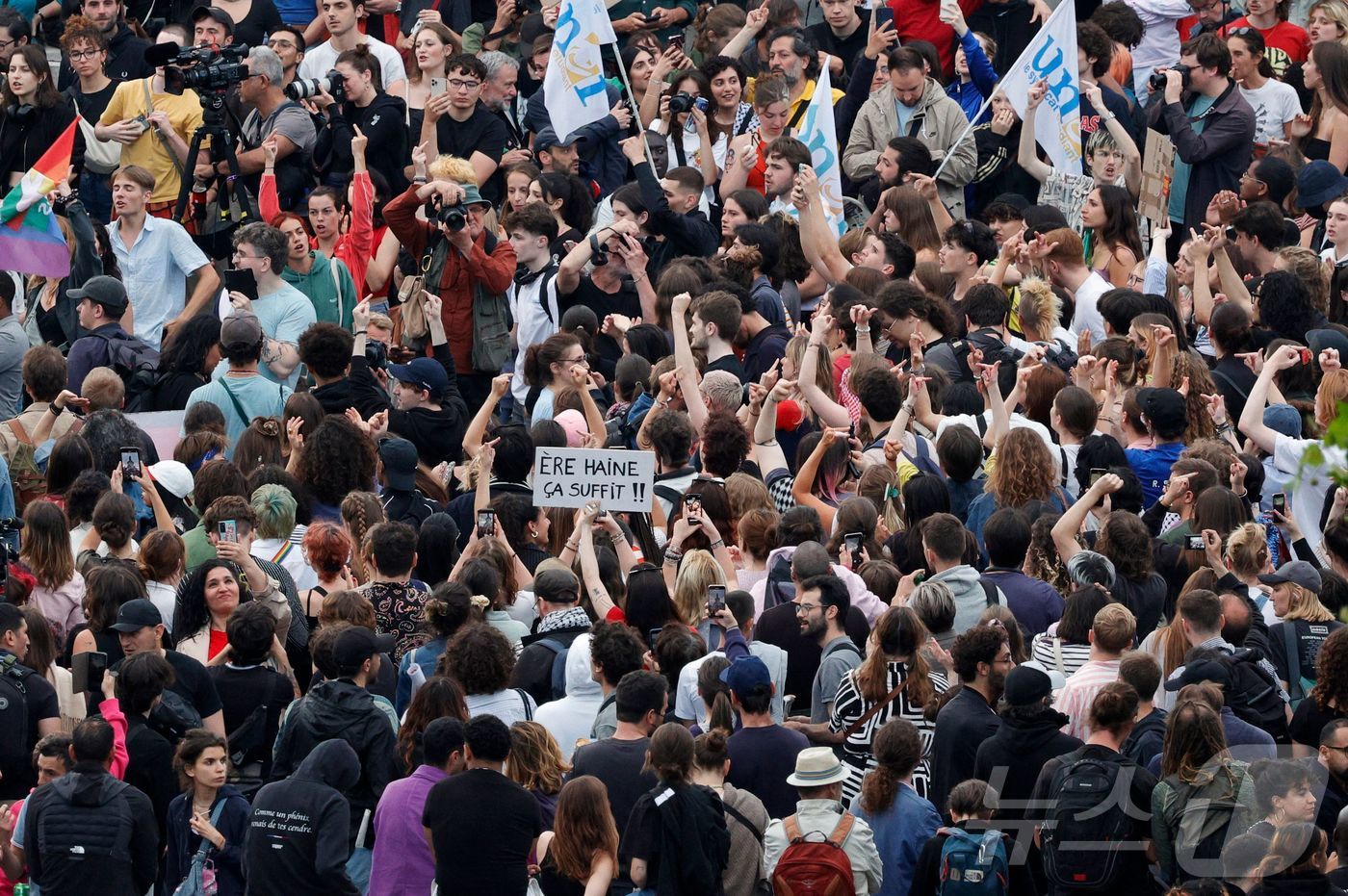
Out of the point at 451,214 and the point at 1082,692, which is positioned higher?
the point at 1082,692

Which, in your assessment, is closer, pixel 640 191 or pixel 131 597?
pixel 131 597

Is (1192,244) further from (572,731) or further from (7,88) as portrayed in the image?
(7,88)

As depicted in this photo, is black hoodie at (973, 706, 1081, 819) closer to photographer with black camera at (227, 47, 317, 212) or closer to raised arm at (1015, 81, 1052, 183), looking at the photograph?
raised arm at (1015, 81, 1052, 183)

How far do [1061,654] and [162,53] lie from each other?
8.44m

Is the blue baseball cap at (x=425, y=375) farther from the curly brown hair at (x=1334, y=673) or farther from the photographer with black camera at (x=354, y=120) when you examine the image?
the curly brown hair at (x=1334, y=673)

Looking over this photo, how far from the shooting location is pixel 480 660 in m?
8.39

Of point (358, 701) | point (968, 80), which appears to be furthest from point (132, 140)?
point (358, 701)

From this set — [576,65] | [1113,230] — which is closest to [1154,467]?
[1113,230]

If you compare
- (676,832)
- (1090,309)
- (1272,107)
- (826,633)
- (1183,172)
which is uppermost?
(676,832)

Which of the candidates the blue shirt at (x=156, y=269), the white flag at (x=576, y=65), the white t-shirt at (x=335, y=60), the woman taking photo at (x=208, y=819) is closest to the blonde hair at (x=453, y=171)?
the blue shirt at (x=156, y=269)

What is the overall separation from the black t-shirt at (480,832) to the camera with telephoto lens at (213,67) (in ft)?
25.1

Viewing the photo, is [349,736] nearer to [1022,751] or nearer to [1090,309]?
[1022,751]

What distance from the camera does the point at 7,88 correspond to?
15.6 meters

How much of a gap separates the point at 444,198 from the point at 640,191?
1208mm
